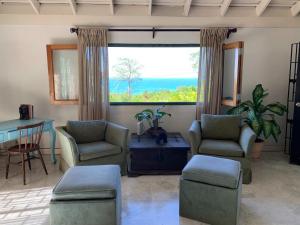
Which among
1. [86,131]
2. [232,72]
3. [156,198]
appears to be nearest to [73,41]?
[86,131]

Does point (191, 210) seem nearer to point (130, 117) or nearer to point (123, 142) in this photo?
point (123, 142)

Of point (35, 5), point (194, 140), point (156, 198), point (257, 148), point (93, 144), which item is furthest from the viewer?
point (257, 148)

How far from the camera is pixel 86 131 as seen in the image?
383 cm

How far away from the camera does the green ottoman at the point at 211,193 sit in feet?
8.00

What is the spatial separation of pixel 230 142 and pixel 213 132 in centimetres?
29

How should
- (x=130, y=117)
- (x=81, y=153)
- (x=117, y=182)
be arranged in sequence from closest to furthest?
(x=117, y=182)
(x=81, y=153)
(x=130, y=117)

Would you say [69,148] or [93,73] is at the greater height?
[93,73]

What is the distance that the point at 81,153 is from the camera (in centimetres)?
339

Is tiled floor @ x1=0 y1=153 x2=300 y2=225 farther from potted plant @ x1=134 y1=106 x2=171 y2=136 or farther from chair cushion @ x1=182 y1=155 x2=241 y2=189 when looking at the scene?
potted plant @ x1=134 y1=106 x2=171 y2=136

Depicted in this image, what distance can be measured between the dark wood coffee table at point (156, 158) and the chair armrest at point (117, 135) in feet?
0.49

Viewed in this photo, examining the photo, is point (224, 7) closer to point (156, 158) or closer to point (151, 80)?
point (151, 80)

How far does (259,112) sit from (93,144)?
8.72ft

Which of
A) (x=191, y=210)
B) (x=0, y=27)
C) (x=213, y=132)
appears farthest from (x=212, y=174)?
(x=0, y=27)

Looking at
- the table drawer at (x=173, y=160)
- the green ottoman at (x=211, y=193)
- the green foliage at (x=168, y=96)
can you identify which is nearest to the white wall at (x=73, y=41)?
the green foliage at (x=168, y=96)
